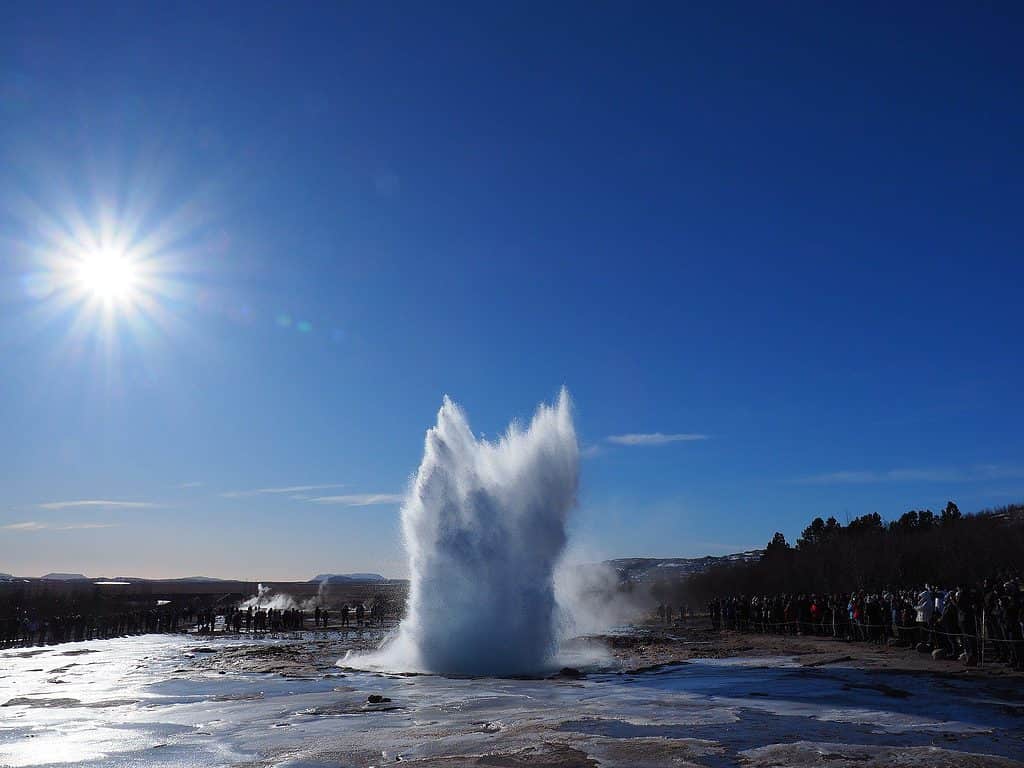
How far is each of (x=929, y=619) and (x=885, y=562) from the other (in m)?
50.4

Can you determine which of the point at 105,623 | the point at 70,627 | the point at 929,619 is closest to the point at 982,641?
the point at 929,619

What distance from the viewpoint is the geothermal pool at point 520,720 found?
38.7ft

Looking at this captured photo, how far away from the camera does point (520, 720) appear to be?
14.9m

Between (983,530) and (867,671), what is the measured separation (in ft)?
221

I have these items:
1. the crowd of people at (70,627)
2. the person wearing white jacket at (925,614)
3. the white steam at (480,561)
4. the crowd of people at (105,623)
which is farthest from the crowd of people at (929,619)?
the crowd of people at (70,627)

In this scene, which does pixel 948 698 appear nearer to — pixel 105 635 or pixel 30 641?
pixel 30 641

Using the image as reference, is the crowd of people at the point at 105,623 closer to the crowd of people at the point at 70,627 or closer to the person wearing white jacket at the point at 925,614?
the crowd of people at the point at 70,627

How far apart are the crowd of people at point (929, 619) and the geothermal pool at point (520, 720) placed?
316cm

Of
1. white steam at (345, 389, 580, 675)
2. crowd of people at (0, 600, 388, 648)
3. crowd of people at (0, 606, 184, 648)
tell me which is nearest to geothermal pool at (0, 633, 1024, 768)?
white steam at (345, 389, 580, 675)

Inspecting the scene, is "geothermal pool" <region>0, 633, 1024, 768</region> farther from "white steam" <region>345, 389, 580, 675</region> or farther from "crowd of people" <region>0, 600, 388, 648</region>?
"crowd of people" <region>0, 600, 388, 648</region>

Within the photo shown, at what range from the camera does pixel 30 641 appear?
146 ft

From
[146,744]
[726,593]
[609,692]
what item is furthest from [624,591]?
[146,744]

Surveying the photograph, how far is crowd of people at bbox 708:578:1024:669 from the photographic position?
2055 cm

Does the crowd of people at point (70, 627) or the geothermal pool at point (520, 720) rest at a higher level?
the geothermal pool at point (520, 720)
